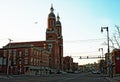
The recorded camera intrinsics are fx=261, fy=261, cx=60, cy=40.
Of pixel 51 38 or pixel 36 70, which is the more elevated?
pixel 51 38

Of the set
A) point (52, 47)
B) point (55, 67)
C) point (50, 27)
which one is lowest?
point (55, 67)

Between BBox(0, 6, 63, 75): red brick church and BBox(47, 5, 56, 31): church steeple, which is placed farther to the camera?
BBox(47, 5, 56, 31): church steeple

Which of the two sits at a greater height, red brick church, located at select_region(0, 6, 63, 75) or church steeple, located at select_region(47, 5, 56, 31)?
church steeple, located at select_region(47, 5, 56, 31)

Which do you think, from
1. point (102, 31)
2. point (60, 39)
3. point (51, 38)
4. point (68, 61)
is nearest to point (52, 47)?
point (51, 38)

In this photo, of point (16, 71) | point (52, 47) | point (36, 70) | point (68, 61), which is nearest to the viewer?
point (16, 71)

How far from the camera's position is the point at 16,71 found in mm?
Result: 94125

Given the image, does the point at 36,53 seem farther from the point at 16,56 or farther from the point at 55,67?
the point at 55,67

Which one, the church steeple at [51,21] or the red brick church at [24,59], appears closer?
the red brick church at [24,59]

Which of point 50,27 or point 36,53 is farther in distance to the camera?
Answer: point 50,27

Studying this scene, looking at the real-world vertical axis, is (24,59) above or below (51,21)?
below

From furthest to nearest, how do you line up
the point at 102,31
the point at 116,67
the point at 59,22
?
the point at 59,22 < the point at 116,67 < the point at 102,31

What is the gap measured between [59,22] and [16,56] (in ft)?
194

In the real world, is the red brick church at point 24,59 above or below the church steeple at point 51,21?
below

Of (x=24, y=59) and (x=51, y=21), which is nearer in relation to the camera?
(x=24, y=59)
